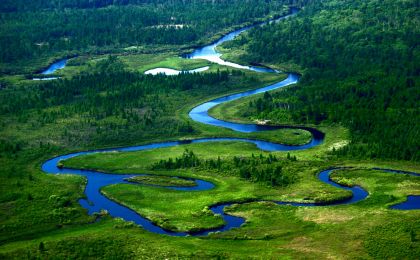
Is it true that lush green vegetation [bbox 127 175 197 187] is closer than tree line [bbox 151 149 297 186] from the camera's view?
No

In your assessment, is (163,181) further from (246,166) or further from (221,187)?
(246,166)

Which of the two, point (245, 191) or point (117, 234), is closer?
point (117, 234)

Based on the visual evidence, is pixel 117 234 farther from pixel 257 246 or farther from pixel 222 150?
pixel 222 150

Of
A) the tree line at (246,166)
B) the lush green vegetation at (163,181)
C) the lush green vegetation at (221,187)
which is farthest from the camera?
the lush green vegetation at (163,181)

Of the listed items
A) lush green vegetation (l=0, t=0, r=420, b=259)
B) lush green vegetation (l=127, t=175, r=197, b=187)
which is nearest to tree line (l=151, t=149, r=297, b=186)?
lush green vegetation (l=0, t=0, r=420, b=259)

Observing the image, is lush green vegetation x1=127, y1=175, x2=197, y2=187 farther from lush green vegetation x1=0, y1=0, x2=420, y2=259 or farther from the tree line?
the tree line

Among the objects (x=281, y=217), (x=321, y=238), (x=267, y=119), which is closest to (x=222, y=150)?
(x=267, y=119)

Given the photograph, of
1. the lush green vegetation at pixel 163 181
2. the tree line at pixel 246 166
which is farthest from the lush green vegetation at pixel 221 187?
the lush green vegetation at pixel 163 181

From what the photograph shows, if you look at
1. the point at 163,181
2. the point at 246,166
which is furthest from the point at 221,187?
the point at 163,181

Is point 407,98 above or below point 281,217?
above

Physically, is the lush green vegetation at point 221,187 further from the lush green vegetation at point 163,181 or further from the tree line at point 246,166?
the lush green vegetation at point 163,181

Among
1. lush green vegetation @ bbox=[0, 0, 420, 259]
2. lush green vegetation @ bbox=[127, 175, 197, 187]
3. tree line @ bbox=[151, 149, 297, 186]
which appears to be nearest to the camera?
lush green vegetation @ bbox=[0, 0, 420, 259]
